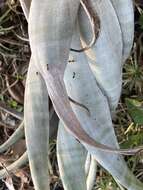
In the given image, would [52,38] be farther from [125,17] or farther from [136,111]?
[136,111]

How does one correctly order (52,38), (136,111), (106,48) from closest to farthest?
(52,38), (106,48), (136,111)

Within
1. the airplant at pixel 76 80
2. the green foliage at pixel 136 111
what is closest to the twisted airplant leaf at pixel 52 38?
the airplant at pixel 76 80

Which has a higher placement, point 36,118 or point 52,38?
point 52,38

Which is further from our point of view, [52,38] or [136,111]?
[136,111]

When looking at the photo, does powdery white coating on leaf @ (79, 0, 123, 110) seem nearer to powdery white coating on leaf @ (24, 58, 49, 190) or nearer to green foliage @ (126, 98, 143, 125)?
powdery white coating on leaf @ (24, 58, 49, 190)

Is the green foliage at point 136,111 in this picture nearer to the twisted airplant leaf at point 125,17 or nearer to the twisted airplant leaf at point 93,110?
the twisted airplant leaf at point 93,110

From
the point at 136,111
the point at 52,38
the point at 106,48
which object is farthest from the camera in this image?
the point at 136,111

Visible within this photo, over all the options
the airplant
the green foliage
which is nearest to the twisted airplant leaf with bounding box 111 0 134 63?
the airplant

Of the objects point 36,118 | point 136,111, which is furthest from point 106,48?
point 136,111
